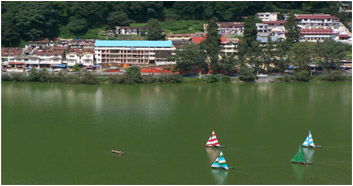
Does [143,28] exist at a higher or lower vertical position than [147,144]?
higher

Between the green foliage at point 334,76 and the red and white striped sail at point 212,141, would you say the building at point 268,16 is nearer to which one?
the green foliage at point 334,76

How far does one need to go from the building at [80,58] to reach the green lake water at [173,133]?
16.4ft

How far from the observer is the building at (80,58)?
2997 cm

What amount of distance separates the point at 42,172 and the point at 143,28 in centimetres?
2272

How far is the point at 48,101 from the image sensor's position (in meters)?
21.7

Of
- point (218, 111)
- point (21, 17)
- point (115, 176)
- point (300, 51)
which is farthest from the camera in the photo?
point (21, 17)

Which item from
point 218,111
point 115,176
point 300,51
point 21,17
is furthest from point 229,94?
point 21,17

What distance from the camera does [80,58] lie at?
3006 centimetres

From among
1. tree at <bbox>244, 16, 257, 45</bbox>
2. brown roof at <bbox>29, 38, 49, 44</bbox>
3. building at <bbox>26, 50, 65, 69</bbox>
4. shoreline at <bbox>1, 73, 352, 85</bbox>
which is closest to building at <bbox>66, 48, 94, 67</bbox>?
building at <bbox>26, 50, 65, 69</bbox>

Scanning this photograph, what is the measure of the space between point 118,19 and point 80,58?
259 inches

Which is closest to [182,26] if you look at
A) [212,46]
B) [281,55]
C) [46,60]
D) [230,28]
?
[230,28]

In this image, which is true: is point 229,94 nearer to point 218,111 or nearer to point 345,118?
point 218,111

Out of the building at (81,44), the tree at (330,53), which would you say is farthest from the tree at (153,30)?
the tree at (330,53)

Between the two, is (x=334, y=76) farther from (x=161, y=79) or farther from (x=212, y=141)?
(x=212, y=141)
